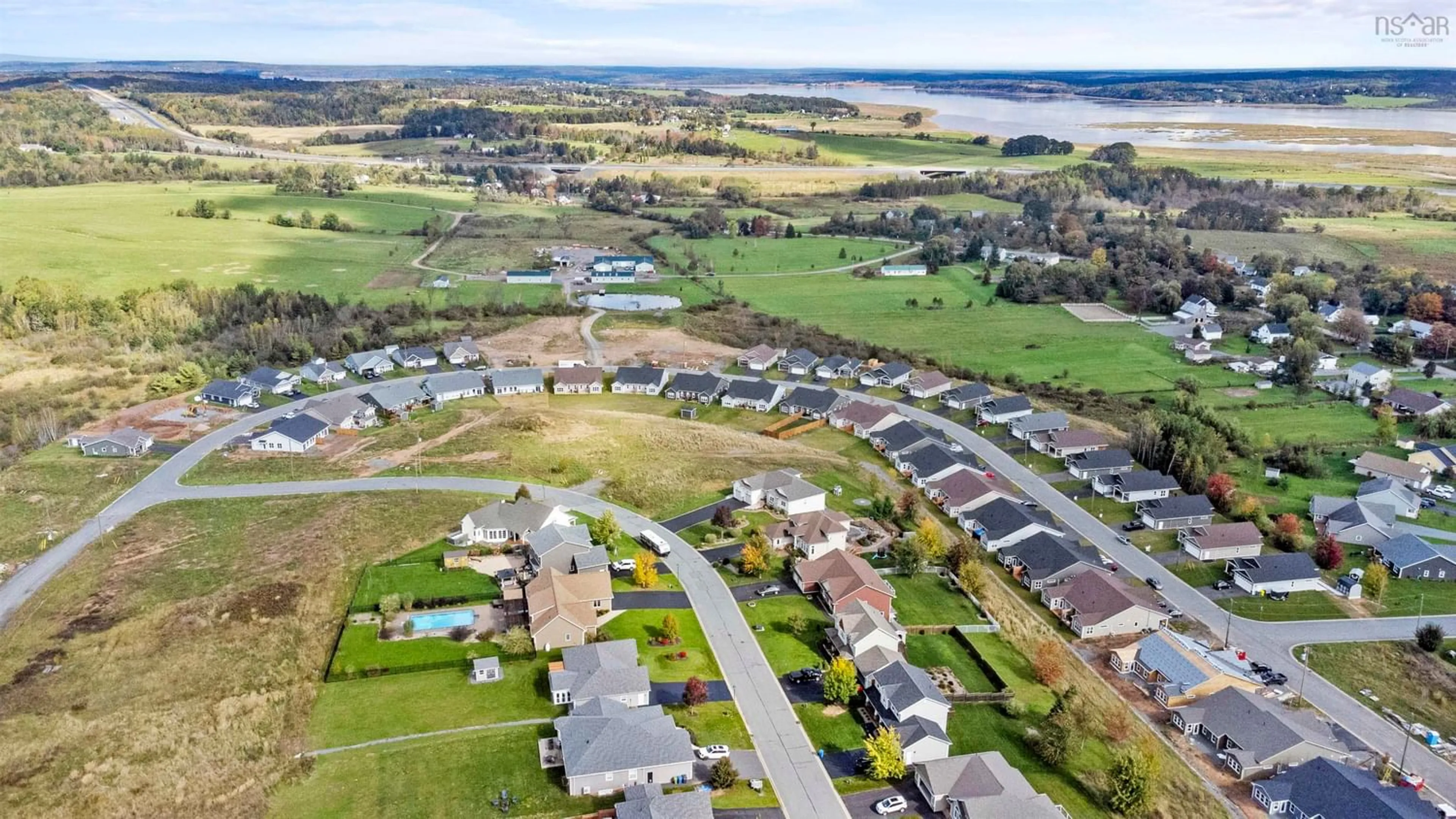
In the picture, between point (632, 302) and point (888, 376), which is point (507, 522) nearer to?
point (888, 376)

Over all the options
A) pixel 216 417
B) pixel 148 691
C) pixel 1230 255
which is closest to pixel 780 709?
pixel 148 691

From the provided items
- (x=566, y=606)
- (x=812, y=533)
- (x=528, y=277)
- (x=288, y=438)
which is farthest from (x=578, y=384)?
(x=528, y=277)

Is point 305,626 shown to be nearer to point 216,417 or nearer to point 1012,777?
point 1012,777

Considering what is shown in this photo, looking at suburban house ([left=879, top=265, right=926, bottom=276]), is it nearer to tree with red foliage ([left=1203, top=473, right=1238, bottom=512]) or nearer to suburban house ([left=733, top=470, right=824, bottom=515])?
A: tree with red foliage ([left=1203, top=473, right=1238, bottom=512])

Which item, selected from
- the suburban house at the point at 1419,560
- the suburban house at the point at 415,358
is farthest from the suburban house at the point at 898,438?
the suburban house at the point at 415,358

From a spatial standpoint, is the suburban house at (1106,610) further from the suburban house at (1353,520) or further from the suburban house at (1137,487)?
the suburban house at (1353,520)
